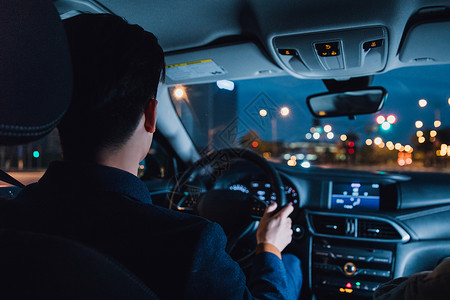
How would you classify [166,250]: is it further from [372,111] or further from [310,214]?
[372,111]

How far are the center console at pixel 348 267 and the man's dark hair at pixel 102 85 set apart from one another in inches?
95.4

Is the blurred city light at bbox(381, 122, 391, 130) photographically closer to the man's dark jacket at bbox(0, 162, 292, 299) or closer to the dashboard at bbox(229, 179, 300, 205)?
the dashboard at bbox(229, 179, 300, 205)

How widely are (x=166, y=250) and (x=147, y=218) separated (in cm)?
11

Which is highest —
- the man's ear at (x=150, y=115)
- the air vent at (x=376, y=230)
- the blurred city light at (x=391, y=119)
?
the blurred city light at (x=391, y=119)

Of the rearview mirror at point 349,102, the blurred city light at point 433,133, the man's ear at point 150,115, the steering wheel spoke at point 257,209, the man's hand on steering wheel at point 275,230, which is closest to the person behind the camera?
the man's ear at point 150,115

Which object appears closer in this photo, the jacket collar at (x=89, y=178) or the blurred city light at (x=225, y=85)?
the jacket collar at (x=89, y=178)

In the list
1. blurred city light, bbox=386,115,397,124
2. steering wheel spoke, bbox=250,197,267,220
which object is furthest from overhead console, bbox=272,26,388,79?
steering wheel spoke, bbox=250,197,267,220

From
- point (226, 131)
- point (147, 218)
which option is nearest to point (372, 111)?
point (226, 131)

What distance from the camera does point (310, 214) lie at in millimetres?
3117

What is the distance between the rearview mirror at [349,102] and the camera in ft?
10.9

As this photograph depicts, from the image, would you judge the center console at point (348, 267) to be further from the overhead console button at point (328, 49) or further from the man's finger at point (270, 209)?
the overhead console button at point (328, 49)

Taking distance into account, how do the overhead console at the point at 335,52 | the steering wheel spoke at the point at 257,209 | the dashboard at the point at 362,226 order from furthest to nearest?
the dashboard at the point at 362,226, the steering wheel spoke at the point at 257,209, the overhead console at the point at 335,52

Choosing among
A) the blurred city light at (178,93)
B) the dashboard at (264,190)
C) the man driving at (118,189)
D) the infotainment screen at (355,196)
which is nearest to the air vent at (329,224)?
the infotainment screen at (355,196)

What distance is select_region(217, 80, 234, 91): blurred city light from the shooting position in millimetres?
3658
